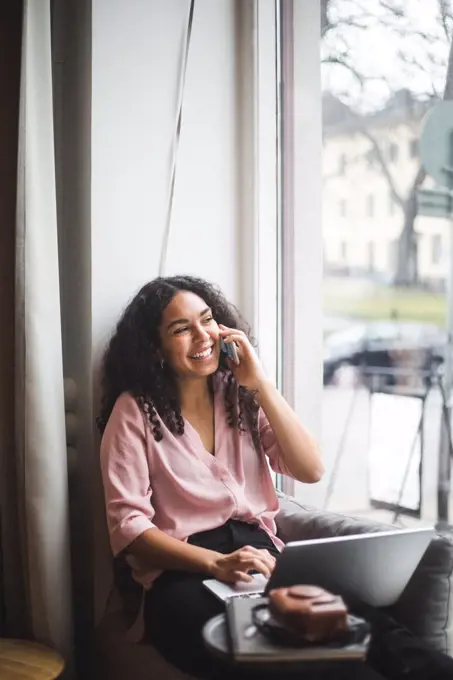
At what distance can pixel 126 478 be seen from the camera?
54.2 inches

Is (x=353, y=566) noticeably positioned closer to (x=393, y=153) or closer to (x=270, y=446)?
(x=270, y=446)

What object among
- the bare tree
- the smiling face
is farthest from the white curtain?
the bare tree

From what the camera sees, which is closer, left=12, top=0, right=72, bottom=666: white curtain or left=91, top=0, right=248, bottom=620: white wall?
left=12, top=0, right=72, bottom=666: white curtain

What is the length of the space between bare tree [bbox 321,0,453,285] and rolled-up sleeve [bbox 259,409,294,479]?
0.38 metres

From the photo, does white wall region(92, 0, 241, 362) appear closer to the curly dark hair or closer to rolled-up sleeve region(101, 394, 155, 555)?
the curly dark hair

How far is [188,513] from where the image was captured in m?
1.39

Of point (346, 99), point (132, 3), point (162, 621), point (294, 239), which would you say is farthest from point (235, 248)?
point (162, 621)

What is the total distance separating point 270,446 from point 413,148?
0.61 meters

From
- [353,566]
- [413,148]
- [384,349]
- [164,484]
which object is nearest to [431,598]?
[353,566]

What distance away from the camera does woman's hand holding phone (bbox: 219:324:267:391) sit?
1.43m

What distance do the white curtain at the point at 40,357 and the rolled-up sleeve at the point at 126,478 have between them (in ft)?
0.42

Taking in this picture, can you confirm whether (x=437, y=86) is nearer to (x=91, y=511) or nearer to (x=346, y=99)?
(x=346, y=99)

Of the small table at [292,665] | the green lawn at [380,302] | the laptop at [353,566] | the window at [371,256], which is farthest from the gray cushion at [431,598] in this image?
the window at [371,256]

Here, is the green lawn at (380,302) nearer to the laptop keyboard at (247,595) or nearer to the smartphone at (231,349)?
the smartphone at (231,349)
